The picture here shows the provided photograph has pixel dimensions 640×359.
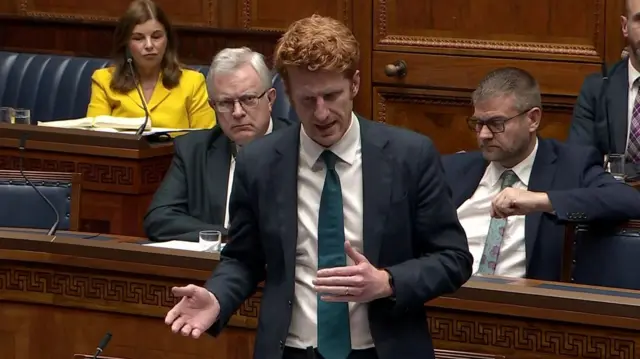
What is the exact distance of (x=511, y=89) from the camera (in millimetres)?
3863

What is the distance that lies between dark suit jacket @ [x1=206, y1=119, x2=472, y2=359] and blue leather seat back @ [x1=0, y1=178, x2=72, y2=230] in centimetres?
156

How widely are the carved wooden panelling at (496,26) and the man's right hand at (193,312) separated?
337 cm

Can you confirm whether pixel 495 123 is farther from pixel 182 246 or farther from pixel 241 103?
pixel 182 246

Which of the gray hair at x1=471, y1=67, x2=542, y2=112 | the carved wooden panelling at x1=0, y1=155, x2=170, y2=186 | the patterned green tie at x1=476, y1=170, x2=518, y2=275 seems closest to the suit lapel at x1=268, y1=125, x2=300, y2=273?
the patterned green tie at x1=476, y1=170, x2=518, y2=275

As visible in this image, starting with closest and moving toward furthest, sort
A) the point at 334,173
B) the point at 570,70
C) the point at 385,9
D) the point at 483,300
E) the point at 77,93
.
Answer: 1. the point at 334,173
2. the point at 483,300
3. the point at 570,70
4. the point at 385,9
5. the point at 77,93

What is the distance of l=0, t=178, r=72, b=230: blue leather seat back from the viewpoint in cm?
395

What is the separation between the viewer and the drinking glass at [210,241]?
3504 millimetres

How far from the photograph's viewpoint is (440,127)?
577 cm

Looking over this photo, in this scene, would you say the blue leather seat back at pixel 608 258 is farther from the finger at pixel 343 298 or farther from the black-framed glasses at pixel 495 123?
the finger at pixel 343 298

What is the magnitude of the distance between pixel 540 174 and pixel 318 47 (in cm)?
160

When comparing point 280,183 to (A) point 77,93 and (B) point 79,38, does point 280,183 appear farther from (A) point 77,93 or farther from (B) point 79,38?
(B) point 79,38

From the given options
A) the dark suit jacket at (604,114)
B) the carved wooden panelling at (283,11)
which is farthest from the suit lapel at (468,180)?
the carved wooden panelling at (283,11)

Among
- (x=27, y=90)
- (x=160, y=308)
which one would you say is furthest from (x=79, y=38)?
(x=160, y=308)

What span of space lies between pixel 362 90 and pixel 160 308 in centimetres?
280
